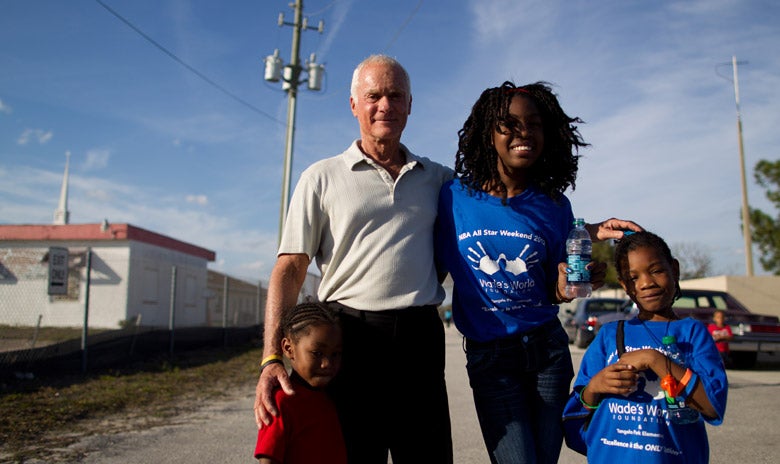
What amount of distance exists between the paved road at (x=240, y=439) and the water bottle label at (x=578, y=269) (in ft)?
9.35

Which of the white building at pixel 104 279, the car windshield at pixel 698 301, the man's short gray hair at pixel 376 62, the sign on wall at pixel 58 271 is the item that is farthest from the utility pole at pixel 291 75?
the man's short gray hair at pixel 376 62

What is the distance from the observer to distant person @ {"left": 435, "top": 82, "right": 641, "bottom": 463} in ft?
8.34

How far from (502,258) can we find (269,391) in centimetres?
105

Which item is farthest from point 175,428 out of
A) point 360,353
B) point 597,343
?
point 597,343

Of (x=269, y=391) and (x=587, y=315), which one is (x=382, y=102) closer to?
(x=269, y=391)

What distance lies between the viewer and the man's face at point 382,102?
281cm

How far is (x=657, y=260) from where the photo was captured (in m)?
2.62

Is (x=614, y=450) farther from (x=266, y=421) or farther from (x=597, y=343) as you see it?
(x=266, y=421)

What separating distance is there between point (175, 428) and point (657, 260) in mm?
4908

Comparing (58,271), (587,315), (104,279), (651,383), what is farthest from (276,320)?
(104,279)

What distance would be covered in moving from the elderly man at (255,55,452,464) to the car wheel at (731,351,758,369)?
37.0 feet

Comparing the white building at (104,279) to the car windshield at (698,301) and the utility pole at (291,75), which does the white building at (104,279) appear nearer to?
the utility pole at (291,75)

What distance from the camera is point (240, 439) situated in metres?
5.59

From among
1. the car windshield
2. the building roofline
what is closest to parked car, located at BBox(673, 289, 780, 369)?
the car windshield
